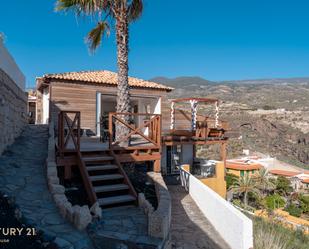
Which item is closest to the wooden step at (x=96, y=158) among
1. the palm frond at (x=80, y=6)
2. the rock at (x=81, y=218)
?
Result: the rock at (x=81, y=218)

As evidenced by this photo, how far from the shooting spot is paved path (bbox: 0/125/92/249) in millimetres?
4199

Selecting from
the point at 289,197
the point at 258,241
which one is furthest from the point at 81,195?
the point at 289,197

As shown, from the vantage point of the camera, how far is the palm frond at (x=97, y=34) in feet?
34.5

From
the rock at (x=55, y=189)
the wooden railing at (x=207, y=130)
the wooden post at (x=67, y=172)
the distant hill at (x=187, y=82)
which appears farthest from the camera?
the distant hill at (x=187, y=82)

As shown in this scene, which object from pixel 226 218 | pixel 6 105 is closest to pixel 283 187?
pixel 226 218

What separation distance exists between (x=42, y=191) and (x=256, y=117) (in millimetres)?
48005

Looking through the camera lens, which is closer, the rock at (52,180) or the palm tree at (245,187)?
the rock at (52,180)

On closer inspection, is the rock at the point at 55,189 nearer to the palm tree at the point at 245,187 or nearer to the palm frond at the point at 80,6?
the palm frond at the point at 80,6

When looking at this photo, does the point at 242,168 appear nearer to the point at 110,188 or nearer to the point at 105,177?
the point at 105,177

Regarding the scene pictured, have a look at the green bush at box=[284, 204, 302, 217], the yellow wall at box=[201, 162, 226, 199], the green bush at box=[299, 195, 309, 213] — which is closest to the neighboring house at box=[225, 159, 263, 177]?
the green bush at box=[299, 195, 309, 213]

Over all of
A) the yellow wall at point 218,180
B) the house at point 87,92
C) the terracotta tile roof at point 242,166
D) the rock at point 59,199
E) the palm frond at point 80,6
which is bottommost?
the terracotta tile roof at point 242,166

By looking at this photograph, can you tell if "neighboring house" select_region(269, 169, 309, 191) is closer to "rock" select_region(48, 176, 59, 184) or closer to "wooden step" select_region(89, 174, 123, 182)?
"wooden step" select_region(89, 174, 123, 182)

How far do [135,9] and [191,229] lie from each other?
786cm

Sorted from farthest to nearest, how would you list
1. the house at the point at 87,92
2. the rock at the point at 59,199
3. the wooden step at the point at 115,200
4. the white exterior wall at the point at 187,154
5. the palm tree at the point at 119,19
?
the white exterior wall at the point at 187,154
the house at the point at 87,92
the palm tree at the point at 119,19
the wooden step at the point at 115,200
the rock at the point at 59,199
